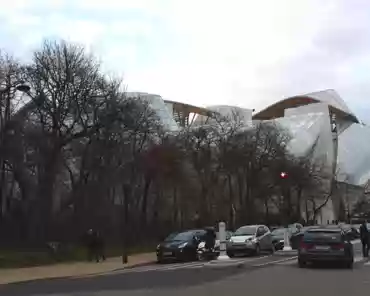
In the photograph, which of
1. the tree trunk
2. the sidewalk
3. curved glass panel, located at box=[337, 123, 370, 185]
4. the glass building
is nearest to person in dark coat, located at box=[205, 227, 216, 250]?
the sidewalk

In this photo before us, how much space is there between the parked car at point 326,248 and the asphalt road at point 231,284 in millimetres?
507

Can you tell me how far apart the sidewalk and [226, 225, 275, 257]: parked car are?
15.2 feet

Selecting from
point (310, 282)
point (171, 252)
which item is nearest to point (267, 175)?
point (171, 252)

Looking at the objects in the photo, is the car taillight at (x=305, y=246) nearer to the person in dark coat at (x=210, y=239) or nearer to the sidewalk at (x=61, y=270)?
the sidewalk at (x=61, y=270)

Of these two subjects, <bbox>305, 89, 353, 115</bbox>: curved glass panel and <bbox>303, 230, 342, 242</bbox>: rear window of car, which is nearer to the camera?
<bbox>303, 230, 342, 242</bbox>: rear window of car

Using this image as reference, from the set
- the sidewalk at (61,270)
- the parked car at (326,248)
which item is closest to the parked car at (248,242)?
the sidewalk at (61,270)

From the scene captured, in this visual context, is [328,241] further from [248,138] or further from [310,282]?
[248,138]

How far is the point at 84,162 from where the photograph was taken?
45125 millimetres

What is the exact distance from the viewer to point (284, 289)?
56.1 ft

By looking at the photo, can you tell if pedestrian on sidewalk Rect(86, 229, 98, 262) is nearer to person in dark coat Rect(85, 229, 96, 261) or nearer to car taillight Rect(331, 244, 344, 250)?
person in dark coat Rect(85, 229, 96, 261)

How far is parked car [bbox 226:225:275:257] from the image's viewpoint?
114 feet

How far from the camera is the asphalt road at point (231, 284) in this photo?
16.8 meters

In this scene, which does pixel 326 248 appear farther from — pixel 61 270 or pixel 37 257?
pixel 37 257

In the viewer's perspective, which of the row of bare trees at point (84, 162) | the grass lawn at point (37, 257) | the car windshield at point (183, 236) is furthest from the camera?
the row of bare trees at point (84, 162)
